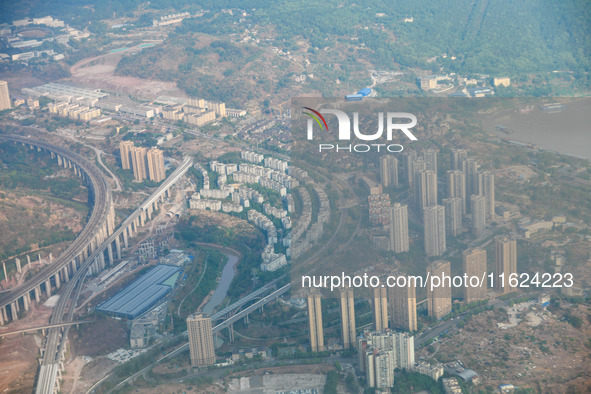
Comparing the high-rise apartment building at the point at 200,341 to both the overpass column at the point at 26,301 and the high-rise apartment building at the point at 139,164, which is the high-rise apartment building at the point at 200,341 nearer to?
the overpass column at the point at 26,301

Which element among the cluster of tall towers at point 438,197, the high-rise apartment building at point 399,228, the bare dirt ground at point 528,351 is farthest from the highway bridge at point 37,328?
the bare dirt ground at point 528,351

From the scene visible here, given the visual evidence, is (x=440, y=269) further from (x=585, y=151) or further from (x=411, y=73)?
(x=411, y=73)

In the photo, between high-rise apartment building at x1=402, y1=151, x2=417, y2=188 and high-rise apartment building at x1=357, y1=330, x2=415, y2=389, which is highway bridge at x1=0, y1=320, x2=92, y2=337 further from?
high-rise apartment building at x1=402, y1=151, x2=417, y2=188

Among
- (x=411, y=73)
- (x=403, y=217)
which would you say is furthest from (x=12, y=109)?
(x=403, y=217)

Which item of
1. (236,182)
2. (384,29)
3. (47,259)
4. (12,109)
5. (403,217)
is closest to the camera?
(403,217)

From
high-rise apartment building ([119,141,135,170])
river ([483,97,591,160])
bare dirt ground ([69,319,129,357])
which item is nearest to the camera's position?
bare dirt ground ([69,319,129,357])

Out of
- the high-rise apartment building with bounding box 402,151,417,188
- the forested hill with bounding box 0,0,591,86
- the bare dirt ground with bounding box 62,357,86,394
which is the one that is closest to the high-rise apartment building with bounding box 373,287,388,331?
the high-rise apartment building with bounding box 402,151,417,188

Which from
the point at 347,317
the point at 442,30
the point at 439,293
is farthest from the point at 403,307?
the point at 442,30
